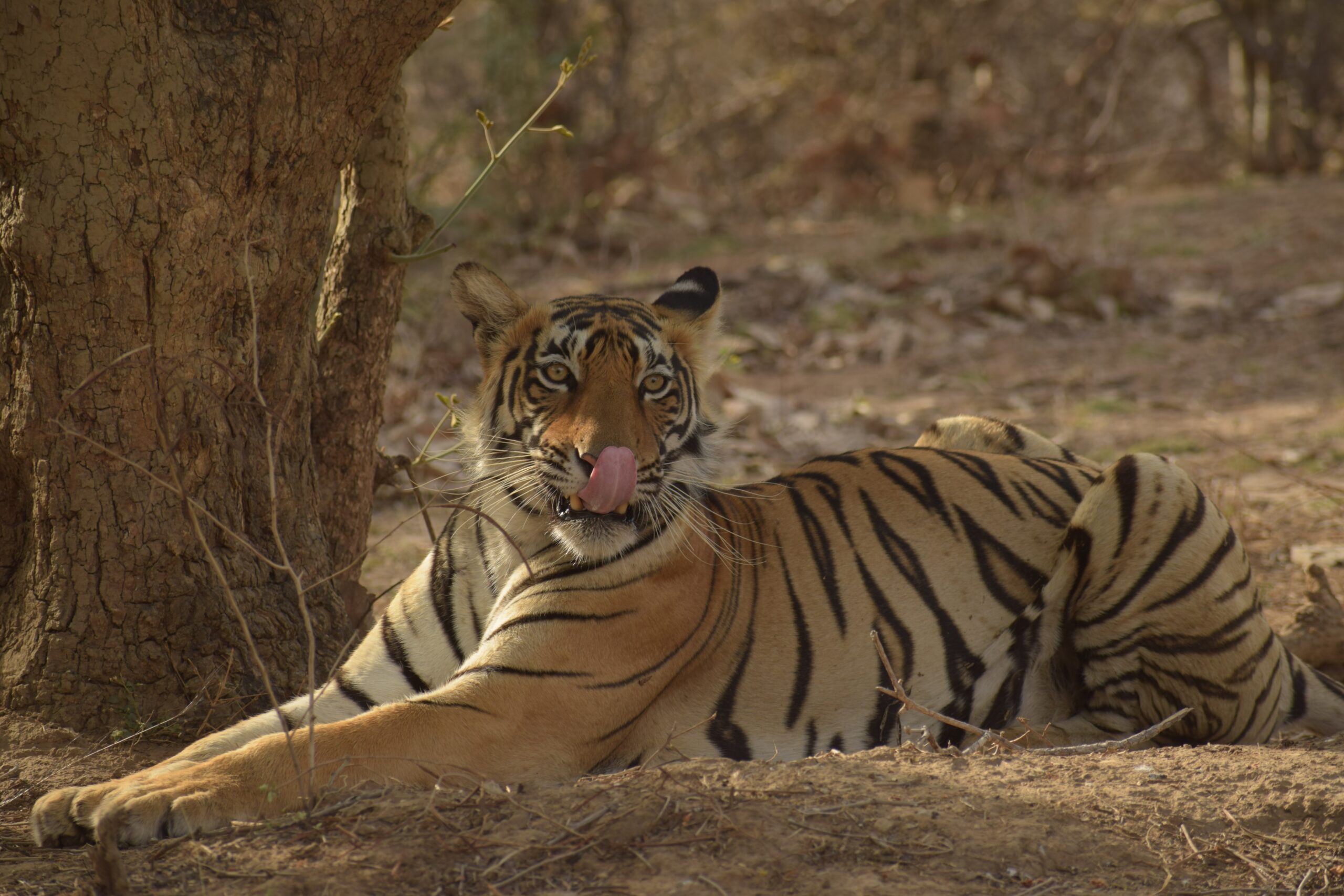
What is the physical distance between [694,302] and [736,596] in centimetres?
90

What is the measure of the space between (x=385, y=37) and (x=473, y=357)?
4.97 metres

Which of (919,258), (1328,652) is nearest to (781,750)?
(1328,652)

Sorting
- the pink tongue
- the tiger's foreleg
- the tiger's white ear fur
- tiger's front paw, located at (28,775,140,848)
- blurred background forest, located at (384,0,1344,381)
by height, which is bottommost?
tiger's front paw, located at (28,775,140,848)

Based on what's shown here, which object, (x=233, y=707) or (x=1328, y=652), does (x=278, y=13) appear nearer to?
(x=233, y=707)

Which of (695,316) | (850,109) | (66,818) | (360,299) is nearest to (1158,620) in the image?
(695,316)

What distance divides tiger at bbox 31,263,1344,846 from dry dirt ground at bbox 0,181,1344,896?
0.38 m

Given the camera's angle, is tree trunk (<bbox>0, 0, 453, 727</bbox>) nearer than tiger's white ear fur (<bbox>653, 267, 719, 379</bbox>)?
Yes

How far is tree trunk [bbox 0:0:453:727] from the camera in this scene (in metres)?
3.14

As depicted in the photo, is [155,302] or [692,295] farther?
[692,295]

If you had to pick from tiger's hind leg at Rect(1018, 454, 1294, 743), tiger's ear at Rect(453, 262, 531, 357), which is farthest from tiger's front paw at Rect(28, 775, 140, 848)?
tiger's hind leg at Rect(1018, 454, 1294, 743)

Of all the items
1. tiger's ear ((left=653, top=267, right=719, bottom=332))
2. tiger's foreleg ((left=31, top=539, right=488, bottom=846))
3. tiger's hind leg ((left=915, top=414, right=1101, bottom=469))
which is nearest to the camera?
tiger's foreleg ((left=31, top=539, right=488, bottom=846))

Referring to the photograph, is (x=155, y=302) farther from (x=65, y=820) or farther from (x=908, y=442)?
(x=908, y=442)

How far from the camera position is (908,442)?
7098 millimetres

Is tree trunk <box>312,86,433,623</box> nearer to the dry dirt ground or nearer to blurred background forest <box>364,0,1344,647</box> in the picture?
the dry dirt ground
